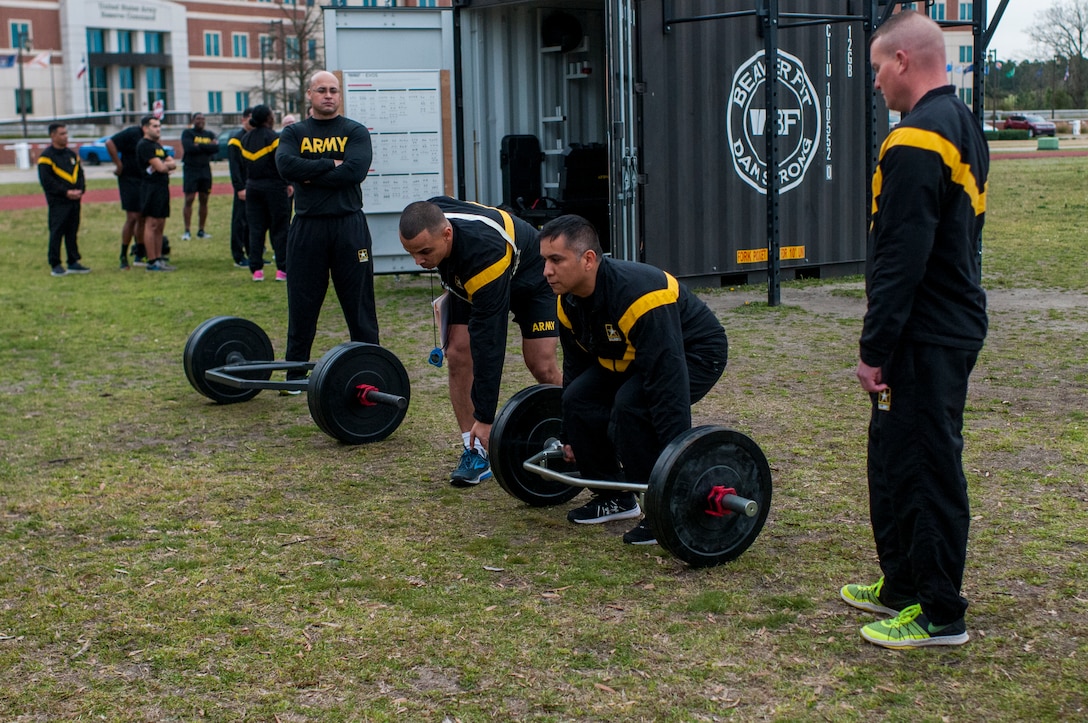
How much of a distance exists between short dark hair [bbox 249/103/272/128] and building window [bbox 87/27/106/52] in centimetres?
6412

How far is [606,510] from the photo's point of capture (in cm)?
499

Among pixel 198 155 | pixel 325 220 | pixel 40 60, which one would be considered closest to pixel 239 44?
pixel 40 60

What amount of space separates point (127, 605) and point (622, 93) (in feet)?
22.9

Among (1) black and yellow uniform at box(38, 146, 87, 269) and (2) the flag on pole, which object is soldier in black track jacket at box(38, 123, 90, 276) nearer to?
(1) black and yellow uniform at box(38, 146, 87, 269)

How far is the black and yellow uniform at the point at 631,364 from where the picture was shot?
169 inches

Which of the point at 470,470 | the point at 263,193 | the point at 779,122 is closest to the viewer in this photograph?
the point at 470,470

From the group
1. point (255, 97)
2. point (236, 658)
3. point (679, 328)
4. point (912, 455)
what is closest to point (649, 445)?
point (679, 328)

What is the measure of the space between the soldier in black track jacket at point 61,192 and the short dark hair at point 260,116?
2860mm

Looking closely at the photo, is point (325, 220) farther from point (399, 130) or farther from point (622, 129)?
point (399, 130)

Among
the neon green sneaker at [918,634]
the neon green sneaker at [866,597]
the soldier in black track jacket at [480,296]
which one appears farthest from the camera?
the soldier in black track jacket at [480,296]

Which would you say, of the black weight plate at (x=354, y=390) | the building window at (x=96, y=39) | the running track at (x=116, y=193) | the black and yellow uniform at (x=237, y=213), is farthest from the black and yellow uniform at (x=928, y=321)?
the building window at (x=96, y=39)

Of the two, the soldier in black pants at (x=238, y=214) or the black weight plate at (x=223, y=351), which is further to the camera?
the soldier in black pants at (x=238, y=214)

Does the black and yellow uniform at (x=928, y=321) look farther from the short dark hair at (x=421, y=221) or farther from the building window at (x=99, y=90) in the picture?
the building window at (x=99, y=90)

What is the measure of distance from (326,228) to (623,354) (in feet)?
10.3
